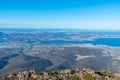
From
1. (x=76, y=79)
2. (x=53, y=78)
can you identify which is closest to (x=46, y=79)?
(x=53, y=78)

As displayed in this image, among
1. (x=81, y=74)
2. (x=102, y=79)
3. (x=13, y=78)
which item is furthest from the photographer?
(x=13, y=78)

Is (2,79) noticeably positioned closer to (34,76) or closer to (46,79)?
(34,76)

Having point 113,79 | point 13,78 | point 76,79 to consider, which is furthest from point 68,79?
point 13,78

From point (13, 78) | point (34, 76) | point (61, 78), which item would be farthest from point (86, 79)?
point (13, 78)

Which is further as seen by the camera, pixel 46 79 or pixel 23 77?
pixel 23 77

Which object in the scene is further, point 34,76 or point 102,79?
point 34,76

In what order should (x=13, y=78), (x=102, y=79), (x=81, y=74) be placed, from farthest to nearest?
1. (x=13, y=78)
2. (x=81, y=74)
3. (x=102, y=79)

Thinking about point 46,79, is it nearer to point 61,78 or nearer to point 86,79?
point 61,78
